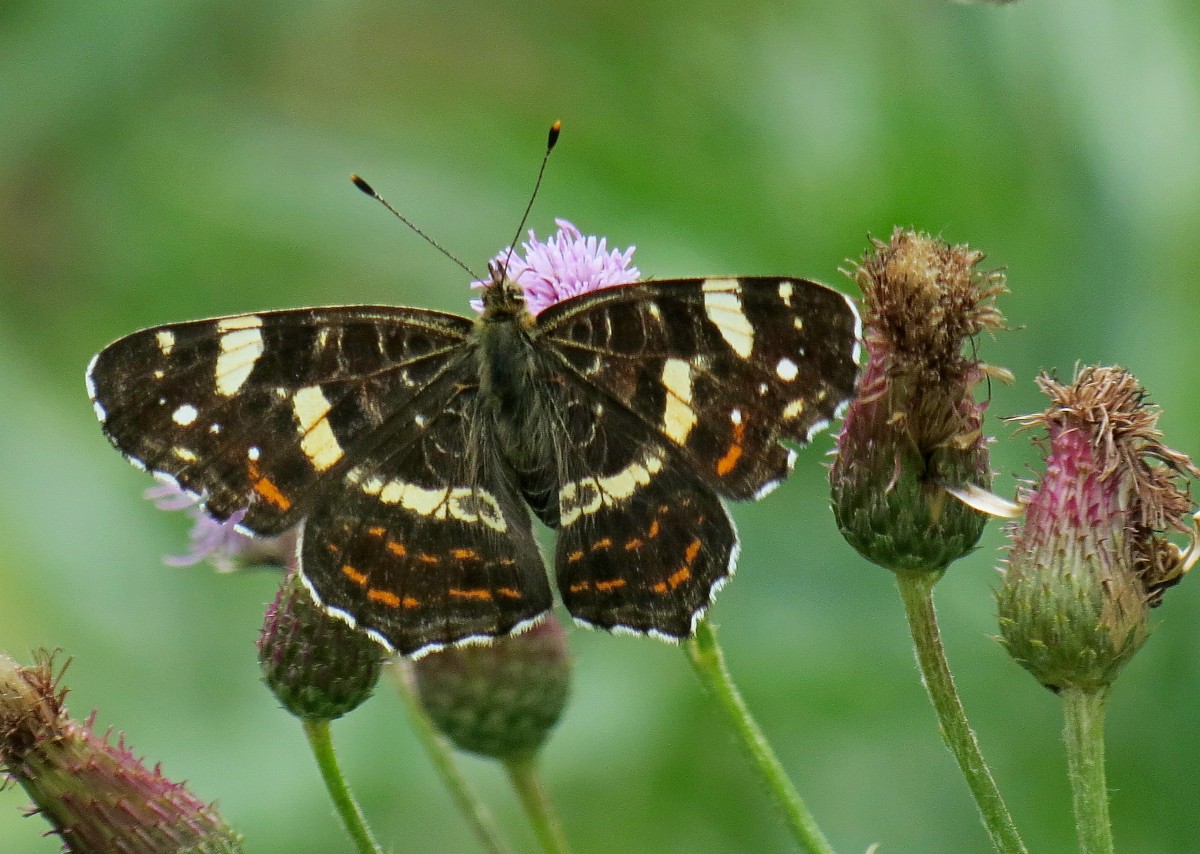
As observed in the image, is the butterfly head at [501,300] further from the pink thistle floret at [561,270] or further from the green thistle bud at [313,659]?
the green thistle bud at [313,659]

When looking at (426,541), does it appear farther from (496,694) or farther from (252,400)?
(496,694)

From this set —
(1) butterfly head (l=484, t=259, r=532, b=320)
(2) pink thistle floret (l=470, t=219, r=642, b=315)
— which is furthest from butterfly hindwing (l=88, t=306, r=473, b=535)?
(2) pink thistle floret (l=470, t=219, r=642, b=315)

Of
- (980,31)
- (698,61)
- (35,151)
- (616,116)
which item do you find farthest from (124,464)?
(980,31)

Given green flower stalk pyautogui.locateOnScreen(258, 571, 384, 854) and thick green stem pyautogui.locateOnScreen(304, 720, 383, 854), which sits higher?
green flower stalk pyautogui.locateOnScreen(258, 571, 384, 854)

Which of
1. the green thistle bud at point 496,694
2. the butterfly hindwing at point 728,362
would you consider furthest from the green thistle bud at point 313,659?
the butterfly hindwing at point 728,362

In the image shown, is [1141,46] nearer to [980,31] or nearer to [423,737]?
[980,31]

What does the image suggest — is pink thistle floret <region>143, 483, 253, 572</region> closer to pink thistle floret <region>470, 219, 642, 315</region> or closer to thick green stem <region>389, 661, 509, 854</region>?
thick green stem <region>389, 661, 509, 854</region>
